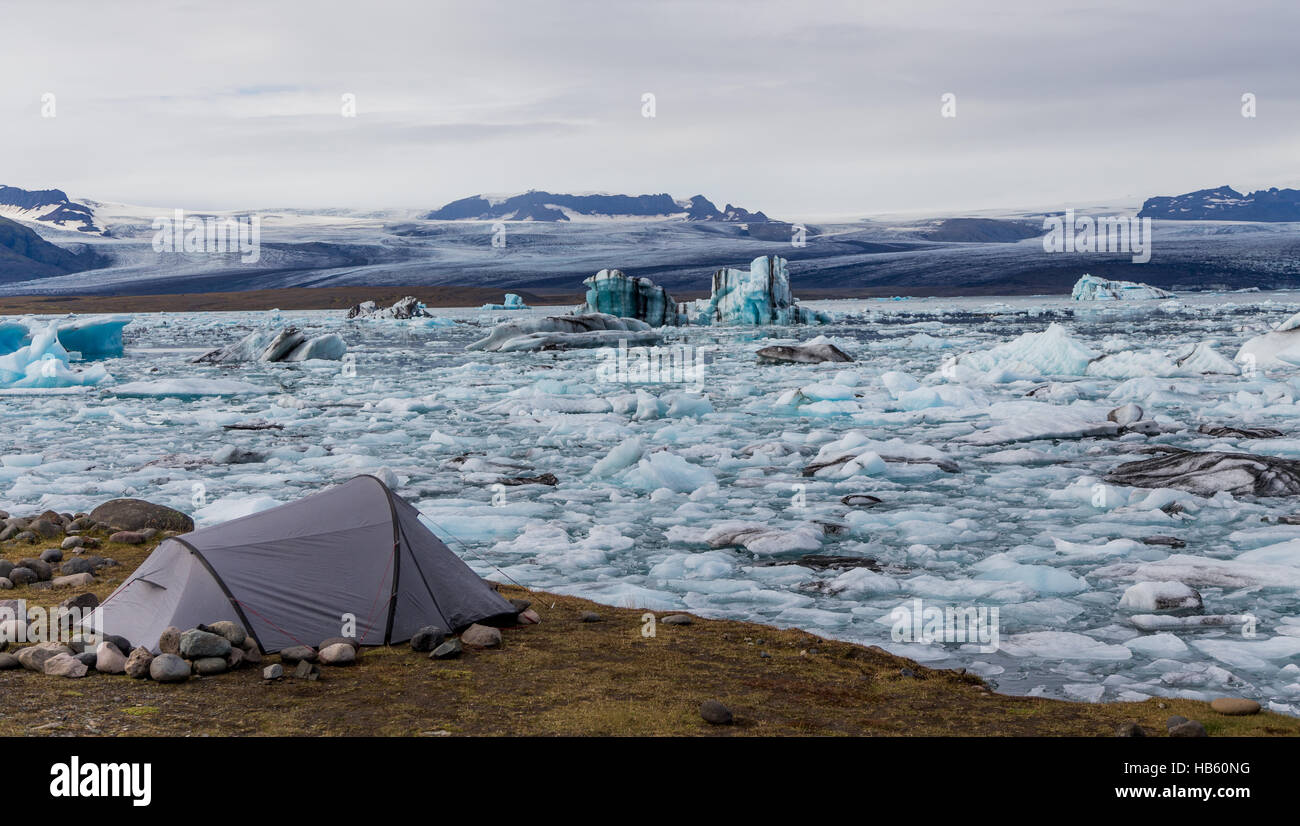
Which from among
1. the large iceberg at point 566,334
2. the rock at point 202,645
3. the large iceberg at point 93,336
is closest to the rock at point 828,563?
→ the rock at point 202,645

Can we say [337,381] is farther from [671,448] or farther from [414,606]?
[414,606]

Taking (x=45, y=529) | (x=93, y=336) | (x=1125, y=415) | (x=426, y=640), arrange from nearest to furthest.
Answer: (x=426, y=640) < (x=45, y=529) < (x=1125, y=415) < (x=93, y=336)

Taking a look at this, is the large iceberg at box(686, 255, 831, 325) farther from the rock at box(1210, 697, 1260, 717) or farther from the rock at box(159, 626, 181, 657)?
the rock at box(159, 626, 181, 657)

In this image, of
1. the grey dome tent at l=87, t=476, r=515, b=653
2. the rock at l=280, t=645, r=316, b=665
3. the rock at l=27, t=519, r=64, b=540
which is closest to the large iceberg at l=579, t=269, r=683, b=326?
the rock at l=27, t=519, r=64, b=540

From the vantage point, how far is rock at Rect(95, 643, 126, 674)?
19.5 ft

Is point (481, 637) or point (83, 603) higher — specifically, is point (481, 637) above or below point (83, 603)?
below

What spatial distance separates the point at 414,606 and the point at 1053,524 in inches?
255

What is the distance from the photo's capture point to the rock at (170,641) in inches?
238

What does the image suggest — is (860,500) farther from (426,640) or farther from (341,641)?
(341,641)

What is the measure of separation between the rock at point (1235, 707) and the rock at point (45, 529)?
9.57 m

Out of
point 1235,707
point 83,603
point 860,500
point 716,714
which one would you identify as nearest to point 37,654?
point 83,603

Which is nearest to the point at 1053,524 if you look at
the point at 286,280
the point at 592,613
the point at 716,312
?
the point at 592,613

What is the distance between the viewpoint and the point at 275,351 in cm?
3503

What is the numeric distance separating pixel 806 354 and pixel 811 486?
1818 cm
